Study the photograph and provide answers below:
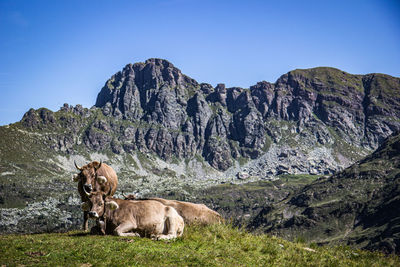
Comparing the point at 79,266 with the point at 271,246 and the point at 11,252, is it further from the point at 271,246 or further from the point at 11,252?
the point at 271,246

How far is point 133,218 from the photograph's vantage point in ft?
50.0

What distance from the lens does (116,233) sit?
14.6 m

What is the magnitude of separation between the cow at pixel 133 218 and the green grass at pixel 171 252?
86cm

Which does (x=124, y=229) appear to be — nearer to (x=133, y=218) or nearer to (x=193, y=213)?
(x=133, y=218)

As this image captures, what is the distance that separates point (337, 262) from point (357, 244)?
679ft

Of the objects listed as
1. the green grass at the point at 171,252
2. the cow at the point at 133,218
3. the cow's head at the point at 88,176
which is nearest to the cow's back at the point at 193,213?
the green grass at the point at 171,252

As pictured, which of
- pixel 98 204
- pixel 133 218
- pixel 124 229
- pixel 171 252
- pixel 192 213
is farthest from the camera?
pixel 192 213

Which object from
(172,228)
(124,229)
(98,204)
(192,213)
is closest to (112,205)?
(98,204)

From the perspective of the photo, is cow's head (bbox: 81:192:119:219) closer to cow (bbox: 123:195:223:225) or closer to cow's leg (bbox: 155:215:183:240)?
cow's leg (bbox: 155:215:183:240)

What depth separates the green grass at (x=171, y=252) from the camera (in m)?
10.5

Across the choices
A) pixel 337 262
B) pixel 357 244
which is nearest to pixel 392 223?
pixel 357 244

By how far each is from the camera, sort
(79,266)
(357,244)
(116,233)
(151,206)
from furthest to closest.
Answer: (357,244)
(151,206)
(116,233)
(79,266)

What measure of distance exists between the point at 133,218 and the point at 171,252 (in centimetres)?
387

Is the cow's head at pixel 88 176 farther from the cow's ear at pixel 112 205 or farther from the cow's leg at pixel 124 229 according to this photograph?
the cow's leg at pixel 124 229
